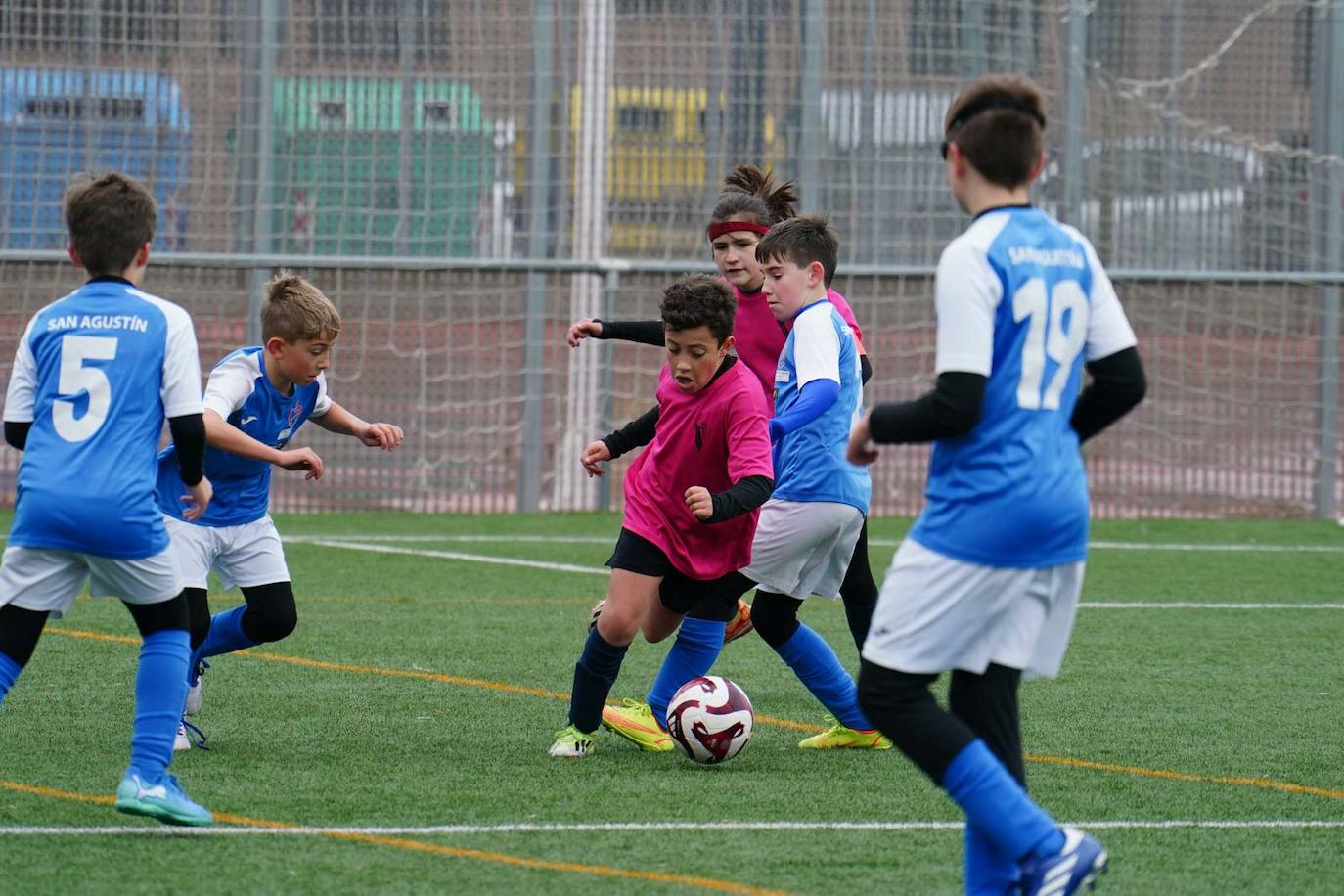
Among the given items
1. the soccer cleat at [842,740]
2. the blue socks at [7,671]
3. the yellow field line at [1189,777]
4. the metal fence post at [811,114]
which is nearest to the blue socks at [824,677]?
the soccer cleat at [842,740]

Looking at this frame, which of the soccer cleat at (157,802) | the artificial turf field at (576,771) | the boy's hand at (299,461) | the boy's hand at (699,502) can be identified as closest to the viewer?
the artificial turf field at (576,771)

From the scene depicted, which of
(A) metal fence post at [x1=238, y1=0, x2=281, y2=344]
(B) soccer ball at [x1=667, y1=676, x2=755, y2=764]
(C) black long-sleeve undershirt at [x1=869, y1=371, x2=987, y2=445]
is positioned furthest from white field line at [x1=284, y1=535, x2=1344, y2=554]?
(C) black long-sleeve undershirt at [x1=869, y1=371, x2=987, y2=445]

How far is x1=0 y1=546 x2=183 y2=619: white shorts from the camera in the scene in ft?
12.8

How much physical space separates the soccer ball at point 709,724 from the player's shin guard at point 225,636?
51.3 inches

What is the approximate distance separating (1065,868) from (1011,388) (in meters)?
0.85

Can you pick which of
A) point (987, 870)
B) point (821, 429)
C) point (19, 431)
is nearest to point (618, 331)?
point (821, 429)

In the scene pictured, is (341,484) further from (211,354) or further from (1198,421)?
(1198,421)

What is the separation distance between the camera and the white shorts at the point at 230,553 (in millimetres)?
4961

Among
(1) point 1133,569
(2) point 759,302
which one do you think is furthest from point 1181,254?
(2) point 759,302

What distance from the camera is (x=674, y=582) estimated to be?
5020mm

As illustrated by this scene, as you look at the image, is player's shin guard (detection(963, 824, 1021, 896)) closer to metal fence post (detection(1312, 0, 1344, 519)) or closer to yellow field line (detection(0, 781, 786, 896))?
yellow field line (detection(0, 781, 786, 896))

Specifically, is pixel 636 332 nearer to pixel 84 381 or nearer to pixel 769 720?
pixel 769 720

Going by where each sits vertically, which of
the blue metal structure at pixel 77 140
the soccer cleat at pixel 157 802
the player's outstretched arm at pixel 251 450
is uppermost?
the blue metal structure at pixel 77 140

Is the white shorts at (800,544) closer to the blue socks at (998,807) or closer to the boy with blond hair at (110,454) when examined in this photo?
the boy with blond hair at (110,454)
